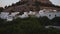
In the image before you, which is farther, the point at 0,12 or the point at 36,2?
the point at 36,2

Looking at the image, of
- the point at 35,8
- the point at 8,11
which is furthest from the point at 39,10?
the point at 8,11

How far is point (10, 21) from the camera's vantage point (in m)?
2.90

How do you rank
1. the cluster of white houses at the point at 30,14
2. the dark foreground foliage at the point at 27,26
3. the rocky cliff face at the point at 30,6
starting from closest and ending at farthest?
the dark foreground foliage at the point at 27,26 < the cluster of white houses at the point at 30,14 < the rocky cliff face at the point at 30,6

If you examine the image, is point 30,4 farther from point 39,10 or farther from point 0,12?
point 0,12

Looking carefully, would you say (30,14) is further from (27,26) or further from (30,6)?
(27,26)

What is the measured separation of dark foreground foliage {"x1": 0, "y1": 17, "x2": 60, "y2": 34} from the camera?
2590 millimetres

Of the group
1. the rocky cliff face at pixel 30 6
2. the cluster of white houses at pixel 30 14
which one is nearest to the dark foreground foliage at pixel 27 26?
the cluster of white houses at pixel 30 14

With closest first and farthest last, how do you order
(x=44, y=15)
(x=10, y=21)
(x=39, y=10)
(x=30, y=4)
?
(x=10, y=21) < (x=44, y=15) < (x=39, y=10) < (x=30, y=4)

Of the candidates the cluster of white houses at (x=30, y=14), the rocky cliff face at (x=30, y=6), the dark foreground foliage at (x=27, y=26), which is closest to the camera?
the dark foreground foliage at (x=27, y=26)

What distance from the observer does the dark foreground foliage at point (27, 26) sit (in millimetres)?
2590

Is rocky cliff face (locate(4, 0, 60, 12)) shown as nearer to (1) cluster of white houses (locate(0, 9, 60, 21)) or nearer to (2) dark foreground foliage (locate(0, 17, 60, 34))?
(1) cluster of white houses (locate(0, 9, 60, 21))

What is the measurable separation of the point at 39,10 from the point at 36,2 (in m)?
0.37

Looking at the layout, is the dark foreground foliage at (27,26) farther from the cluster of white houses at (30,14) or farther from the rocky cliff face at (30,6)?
the rocky cliff face at (30,6)

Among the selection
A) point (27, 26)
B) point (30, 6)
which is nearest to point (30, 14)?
point (30, 6)
